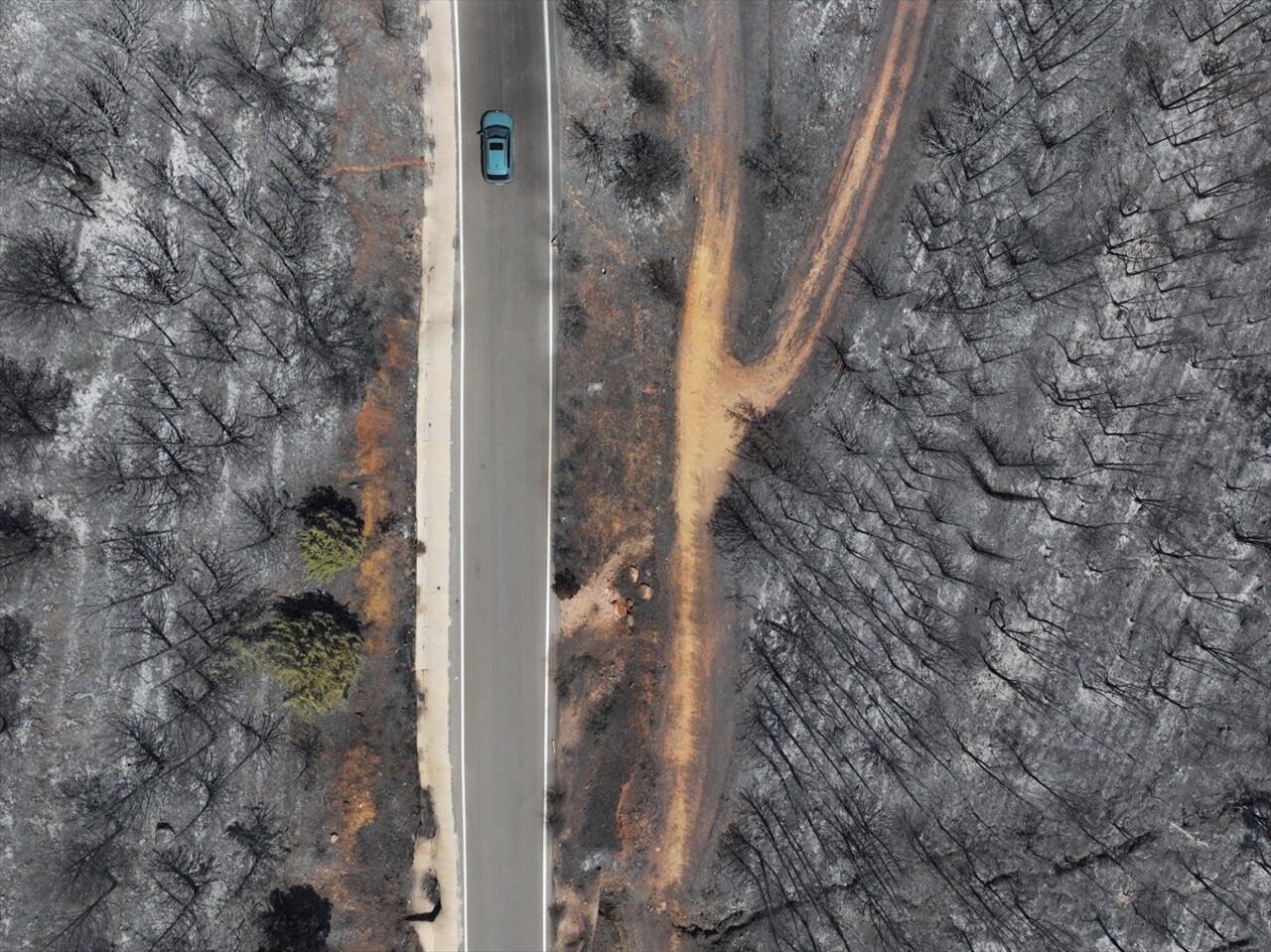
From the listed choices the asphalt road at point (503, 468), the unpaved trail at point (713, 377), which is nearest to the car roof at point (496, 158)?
the asphalt road at point (503, 468)

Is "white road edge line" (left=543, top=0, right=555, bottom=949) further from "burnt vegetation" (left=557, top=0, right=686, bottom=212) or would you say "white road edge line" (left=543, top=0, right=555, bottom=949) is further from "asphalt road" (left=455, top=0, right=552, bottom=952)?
"burnt vegetation" (left=557, top=0, right=686, bottom=212)

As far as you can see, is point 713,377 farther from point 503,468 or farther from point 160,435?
point 160,435

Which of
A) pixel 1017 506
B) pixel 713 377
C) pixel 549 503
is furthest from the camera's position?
pixel 1017 506

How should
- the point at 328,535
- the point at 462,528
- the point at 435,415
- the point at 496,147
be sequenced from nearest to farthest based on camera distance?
the point at 328,535, the point at 496,147, the point at 435,415, the point at 462,528

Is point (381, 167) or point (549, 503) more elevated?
point (381, 167)

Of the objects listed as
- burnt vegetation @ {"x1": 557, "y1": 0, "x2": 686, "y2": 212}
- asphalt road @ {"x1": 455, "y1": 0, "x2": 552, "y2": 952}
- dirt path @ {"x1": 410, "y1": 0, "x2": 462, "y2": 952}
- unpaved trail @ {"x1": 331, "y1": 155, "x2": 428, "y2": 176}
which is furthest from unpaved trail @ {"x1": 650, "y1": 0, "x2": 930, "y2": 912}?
unpaved trail @ {"x1": 331, "y1": 155, "x2": 428, "y2": 176}

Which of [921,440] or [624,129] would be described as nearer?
[624,129]

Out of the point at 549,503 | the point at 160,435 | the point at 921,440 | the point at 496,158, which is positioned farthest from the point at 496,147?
the point at 921,440

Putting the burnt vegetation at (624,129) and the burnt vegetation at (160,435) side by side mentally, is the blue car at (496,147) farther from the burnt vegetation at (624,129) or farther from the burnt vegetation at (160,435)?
the burnt vegetation at (160,435)
